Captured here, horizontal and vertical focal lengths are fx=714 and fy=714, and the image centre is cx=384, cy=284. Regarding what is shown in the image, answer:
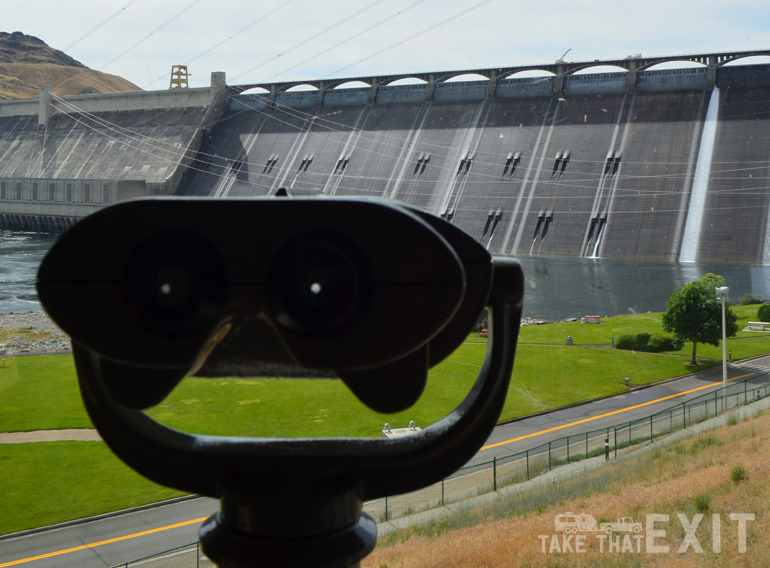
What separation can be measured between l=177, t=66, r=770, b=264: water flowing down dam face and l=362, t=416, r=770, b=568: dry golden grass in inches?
1250

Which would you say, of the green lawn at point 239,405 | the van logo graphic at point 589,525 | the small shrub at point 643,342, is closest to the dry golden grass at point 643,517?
the van logo graphic at point 589,525

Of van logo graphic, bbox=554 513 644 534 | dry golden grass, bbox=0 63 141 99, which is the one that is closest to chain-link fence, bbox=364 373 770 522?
van logo graphic, bbox=554 513 644 534

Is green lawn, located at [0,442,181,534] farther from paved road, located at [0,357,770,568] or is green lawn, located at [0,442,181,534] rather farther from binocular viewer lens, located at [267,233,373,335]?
binocular viewer lens, located at [267,233,373,335]

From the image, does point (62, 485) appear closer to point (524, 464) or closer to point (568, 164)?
point (524, 464)

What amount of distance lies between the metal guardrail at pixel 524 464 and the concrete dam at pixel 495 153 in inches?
911

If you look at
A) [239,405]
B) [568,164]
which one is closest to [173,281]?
[239,405]

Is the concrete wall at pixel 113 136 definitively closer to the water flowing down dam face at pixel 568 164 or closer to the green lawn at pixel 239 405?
the water flowing down dam face at pixel 568 164

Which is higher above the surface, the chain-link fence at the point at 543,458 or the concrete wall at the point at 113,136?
the concrete wall at the point at 113,136

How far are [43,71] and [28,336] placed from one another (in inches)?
5804

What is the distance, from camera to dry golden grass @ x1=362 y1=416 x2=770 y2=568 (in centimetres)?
517

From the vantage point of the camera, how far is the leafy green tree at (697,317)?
22.6m

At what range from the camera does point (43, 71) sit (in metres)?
152

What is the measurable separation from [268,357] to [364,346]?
0.81 ft

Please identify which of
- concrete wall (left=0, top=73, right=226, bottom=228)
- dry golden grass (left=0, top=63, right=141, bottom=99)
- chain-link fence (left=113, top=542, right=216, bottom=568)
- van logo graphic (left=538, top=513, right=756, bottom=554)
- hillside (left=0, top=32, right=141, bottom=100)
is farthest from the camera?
hillside (left=0, top=32, right=141, bottom=100)
